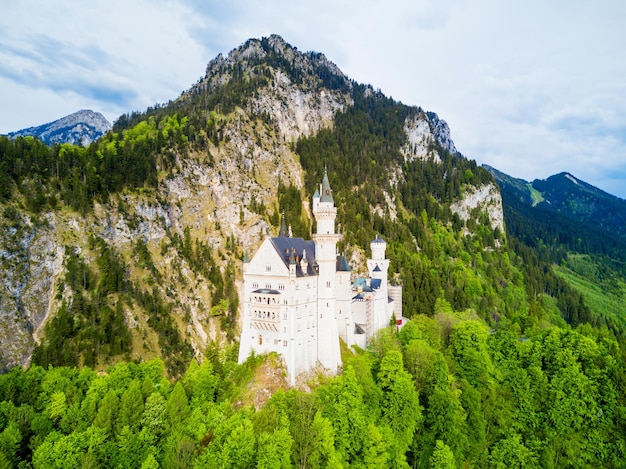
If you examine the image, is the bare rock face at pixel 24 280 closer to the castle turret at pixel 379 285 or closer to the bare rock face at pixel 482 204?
the castle turret at pixel 379 285

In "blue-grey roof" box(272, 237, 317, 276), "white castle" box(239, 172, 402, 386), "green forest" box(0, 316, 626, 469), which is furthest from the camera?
"blue-grey roof" box(272, 237, 317, 276)

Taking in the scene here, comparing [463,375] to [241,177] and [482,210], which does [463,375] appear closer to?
[241,177]

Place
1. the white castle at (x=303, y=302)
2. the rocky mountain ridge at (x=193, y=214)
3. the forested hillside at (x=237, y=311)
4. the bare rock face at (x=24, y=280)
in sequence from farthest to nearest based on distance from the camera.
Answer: the rocky mountain ridge at (x=193, y=214), the bare rock face at (x=24, y=280), the white castle at (x=303, y=302), the forested hillside at (x=237, y=311)

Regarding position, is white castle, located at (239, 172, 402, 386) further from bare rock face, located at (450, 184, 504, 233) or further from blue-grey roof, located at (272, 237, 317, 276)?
bare rock face, located at (450, 184, 504, 233)

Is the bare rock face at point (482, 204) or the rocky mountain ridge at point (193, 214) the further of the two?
the bare rock face at point (482, 204)

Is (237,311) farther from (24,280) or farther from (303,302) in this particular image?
(303,302)

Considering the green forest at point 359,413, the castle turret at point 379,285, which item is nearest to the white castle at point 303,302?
the green forest at point 359,413

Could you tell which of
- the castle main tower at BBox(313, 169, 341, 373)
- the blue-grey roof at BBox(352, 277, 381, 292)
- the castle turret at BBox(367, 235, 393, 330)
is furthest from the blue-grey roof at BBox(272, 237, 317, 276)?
the castle turret at BBox(367, 235, 393, 330)

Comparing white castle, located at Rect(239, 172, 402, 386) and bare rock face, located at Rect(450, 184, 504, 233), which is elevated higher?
bare rock face, located at Rect(450, 184, 504, 233)
